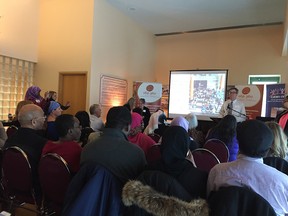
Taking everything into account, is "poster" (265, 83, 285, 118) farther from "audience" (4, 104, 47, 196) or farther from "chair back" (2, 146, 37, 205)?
"chair back" (2, 146, 37, 205)

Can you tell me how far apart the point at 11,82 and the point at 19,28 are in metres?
1.39

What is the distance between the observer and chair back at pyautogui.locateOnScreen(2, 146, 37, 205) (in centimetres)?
190

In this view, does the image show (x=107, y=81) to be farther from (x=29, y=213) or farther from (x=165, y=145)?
(x=165, y=145)

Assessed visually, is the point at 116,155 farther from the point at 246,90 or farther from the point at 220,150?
the point at 246,90

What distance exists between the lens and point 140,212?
1222 mm

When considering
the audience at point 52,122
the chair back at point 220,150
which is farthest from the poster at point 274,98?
the audience at point 52,122

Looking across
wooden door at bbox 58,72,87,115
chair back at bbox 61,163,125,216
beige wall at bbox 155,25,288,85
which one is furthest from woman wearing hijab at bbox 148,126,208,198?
beige wall at bbox 155,25,288,85

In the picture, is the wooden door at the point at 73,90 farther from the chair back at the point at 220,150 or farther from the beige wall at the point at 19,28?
the chair back at the point at 220,150

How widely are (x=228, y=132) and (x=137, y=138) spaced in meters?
1.11

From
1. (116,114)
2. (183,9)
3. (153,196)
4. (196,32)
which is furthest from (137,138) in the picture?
(196,32)

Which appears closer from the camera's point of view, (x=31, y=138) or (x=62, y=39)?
(x=31, y=138)

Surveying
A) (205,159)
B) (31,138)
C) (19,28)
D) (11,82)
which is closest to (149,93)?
(11,82)

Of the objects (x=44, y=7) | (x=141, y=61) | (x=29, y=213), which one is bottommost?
(x=29, y=213)

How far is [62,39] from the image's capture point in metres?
6.54
